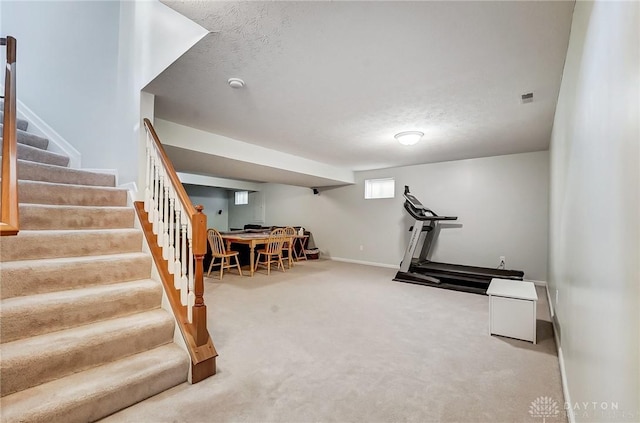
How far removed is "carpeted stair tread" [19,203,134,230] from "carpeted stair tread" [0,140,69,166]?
3.63 ft

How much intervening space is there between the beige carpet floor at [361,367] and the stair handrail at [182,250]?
0.77 feet

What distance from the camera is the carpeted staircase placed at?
4.73 feet

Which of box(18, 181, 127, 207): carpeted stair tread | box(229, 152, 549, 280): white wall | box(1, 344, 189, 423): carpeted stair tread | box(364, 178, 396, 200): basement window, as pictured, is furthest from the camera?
box(364, 178, 396, 200): basement window

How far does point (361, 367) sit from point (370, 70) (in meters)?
2.33

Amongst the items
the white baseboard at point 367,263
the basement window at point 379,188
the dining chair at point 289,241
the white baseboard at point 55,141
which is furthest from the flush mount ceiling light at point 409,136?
the white baseboard at point 55,141

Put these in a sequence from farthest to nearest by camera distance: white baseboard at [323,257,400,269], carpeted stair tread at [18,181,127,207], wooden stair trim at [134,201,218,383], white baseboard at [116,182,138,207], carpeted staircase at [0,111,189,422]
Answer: white baseboard at [323,257,400,269]
white baseboard at [116,182,138,207]
carpeted stair tread at [18,181,127,207]
wooden stair trim at [134,201,218,383]
carpeted staircase at [0,111,189,422]

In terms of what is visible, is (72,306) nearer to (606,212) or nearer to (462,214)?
(606,212)

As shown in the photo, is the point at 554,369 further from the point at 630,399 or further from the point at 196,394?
the point at 196,394

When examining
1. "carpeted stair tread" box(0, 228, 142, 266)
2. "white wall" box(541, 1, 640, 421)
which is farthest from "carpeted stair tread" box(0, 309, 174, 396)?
"white wall" box(541, 1, 640, 421)

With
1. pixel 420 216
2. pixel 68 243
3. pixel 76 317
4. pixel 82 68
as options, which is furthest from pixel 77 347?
pixel 420 216

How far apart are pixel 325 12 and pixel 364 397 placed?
2.37m

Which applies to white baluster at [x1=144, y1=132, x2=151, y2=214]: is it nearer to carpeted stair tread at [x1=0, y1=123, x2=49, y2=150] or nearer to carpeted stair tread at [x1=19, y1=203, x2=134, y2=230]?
carpeted stair tread at [x1=19, y1=203, x2=134, y2=230]

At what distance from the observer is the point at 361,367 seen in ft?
6.79

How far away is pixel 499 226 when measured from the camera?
16.2 ft
